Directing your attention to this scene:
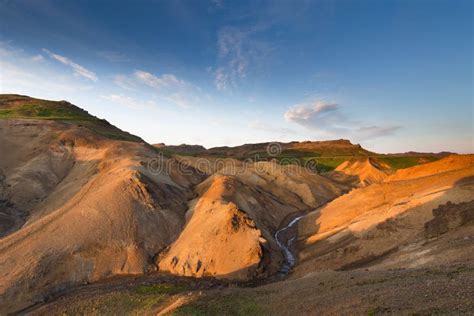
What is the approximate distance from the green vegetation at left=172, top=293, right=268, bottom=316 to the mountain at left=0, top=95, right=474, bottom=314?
0.12 metres

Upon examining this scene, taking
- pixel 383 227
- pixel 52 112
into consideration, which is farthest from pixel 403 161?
pixel 52 112

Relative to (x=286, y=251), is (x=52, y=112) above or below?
above

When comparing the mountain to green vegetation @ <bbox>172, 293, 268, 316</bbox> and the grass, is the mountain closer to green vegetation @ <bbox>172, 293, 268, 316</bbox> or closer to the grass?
green vegetation @ <bbox>172, 293, 268, 316</bbox>

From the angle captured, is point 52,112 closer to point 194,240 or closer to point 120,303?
point 194,240

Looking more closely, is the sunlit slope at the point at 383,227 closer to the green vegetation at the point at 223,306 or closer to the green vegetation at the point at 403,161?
the green vegetation at the point at 223,306

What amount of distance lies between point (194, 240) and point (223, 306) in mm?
18337

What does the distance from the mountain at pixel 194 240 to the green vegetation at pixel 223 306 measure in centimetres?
12

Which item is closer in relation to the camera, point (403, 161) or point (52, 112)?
point (52, 112)

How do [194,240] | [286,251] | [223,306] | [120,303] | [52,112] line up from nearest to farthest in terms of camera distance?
[223,306] → [120,303] → [194,240] → [286,251] → [52,112]

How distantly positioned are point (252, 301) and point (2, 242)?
28.0 m

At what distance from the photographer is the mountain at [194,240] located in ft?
74.2

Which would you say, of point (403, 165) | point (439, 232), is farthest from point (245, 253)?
point (403, 165)

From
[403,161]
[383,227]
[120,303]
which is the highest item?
[403,161]

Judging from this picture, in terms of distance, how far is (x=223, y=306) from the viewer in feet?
71.6
